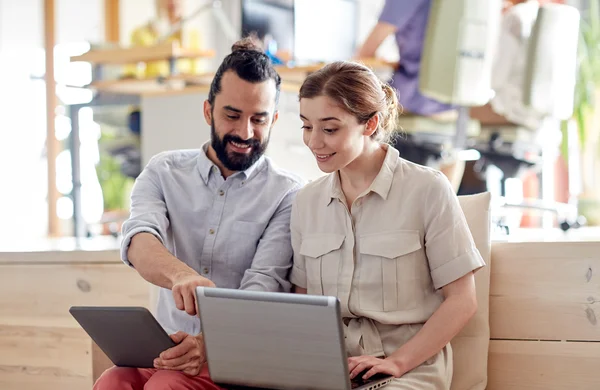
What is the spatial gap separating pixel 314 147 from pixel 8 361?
1331mm

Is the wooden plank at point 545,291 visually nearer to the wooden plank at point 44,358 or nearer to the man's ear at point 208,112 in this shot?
the man's ear at point 208,112

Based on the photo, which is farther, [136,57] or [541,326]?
[136,57]

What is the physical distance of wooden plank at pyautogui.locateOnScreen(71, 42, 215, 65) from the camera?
3.37 m

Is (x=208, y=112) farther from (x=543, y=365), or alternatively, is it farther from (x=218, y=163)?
(x=543, y=365)

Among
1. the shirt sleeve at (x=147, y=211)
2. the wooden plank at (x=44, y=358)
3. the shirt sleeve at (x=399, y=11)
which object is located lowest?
the wooden plank at (x=44, y=358)

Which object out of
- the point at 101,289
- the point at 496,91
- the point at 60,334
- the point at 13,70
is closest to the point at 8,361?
the point at 60,334

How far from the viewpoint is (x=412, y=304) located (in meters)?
1.56

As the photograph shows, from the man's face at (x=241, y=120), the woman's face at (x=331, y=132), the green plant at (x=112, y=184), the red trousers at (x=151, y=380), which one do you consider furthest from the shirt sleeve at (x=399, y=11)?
the green plant at (x=112, y=184)

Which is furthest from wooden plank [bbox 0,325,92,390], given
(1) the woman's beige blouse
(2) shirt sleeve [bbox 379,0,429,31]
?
(2) shirt sleeve [bbox 379,0,429,31]

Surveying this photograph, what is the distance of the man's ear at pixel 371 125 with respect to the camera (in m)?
1.60

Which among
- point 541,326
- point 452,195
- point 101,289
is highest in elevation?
point 452,195

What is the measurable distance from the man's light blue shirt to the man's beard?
3 centimetres

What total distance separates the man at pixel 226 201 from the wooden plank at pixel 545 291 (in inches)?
17.1

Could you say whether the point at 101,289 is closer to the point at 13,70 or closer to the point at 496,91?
the point at 496,91
